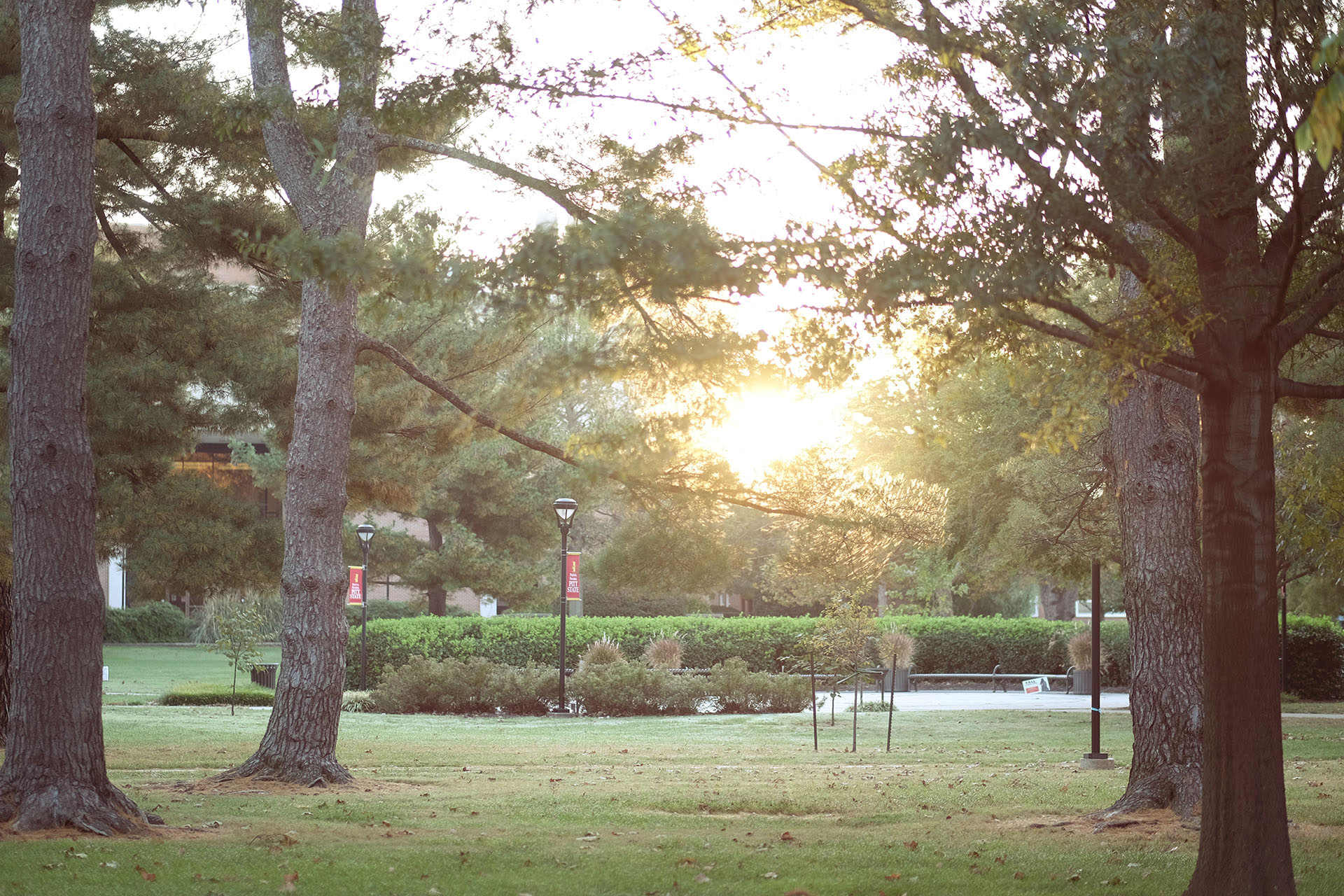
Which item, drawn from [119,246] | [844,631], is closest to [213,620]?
[844,631]

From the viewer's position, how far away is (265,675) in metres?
26.9

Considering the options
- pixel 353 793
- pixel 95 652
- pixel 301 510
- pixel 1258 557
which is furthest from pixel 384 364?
pixel 1258 557

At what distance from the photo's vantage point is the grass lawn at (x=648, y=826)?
21.7 ft

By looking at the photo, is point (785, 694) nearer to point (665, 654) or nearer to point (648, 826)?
point (665, 654)


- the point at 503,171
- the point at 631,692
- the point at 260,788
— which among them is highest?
the point at 503,171

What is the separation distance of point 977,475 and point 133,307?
40.4 feet

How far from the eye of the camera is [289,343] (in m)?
14.2

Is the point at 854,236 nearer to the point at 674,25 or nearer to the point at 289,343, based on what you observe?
the point at 674,25

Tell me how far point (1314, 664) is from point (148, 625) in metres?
35.8

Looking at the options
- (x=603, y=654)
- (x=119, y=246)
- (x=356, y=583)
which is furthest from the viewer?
(x=356, y=583)

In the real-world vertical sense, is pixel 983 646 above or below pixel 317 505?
below

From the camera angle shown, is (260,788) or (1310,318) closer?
(1310,318)

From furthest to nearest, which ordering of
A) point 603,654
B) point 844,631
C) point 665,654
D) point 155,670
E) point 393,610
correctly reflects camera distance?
point 393,610 < point 155,670 < point 665,654 < point 603,654 < point 844,631

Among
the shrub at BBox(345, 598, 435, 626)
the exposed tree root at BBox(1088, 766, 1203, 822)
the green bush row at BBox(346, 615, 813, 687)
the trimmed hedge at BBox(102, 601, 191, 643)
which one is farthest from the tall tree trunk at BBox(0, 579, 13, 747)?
the trimmed hedge at BBox(102, 601, 191, 643)
